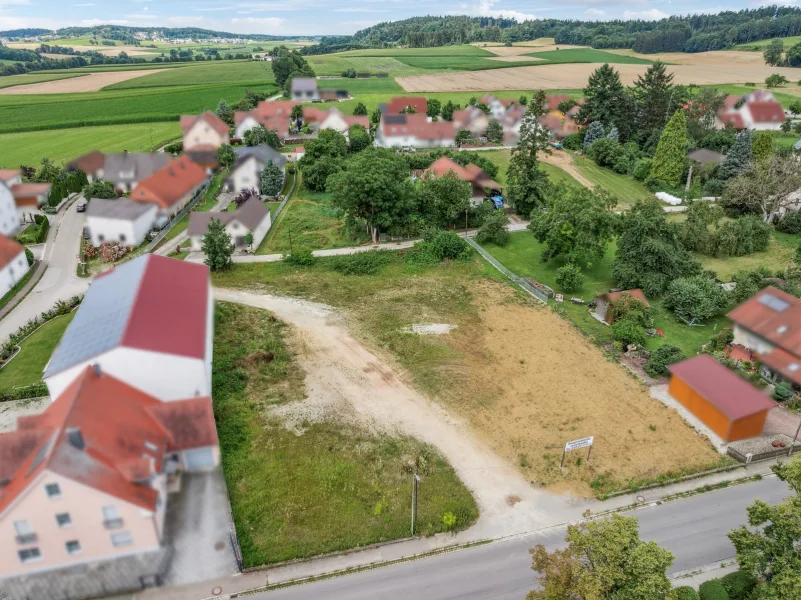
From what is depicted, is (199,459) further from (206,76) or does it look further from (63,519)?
(206,76)

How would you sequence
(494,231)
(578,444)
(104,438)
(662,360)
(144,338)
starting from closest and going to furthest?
(104,438) < (578,444) < (144,338) < (662,360) < (494,231)

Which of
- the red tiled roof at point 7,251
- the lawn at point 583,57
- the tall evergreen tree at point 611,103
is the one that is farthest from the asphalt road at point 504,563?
the lawn at point 583,57

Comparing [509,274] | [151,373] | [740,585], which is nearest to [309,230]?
[509,274]

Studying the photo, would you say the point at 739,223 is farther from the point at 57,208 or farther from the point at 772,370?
the point at 57,208

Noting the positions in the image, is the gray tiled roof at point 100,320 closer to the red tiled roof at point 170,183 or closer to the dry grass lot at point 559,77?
the red tiled roof at point 170,183

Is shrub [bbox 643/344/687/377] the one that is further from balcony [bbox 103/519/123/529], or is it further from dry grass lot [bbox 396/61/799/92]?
dry grass lot [bbox 396/61/799/92]

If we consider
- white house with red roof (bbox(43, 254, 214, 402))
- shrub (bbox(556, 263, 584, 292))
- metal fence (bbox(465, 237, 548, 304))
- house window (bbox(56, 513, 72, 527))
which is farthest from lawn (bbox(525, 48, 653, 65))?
house window (bbox(56, 513, 72, 527))

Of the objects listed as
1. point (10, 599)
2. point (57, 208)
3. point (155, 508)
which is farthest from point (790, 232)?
point (57, 208)
